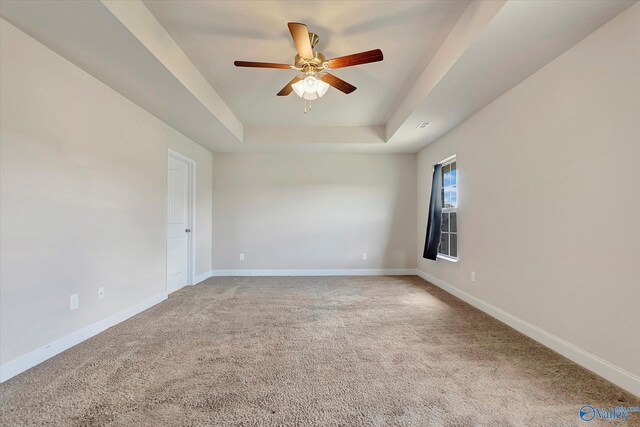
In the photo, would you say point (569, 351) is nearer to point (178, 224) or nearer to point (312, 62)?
point (312, 62)

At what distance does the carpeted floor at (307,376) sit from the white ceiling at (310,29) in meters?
2.58

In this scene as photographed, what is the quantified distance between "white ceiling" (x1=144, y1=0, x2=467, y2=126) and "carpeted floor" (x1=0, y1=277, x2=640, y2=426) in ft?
8.46

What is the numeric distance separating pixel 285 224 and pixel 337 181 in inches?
50.0

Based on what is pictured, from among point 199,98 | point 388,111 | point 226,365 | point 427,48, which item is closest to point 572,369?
point 226,365

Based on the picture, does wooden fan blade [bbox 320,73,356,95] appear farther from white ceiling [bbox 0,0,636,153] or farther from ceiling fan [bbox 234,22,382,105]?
white ceiling [bbox 0,0,636,153]

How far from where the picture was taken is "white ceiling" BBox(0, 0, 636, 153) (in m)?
1.79

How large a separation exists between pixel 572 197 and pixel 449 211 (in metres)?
2.10

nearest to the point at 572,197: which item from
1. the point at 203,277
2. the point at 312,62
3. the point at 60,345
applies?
the point at 312,62

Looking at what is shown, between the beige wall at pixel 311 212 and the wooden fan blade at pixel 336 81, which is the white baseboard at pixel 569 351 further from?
the wooden fan blade at pixel 336 81

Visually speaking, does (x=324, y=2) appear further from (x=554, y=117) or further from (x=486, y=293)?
(x=486, y=293)

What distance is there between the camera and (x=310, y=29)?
7.54 ft

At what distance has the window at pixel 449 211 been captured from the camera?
404 centimetres

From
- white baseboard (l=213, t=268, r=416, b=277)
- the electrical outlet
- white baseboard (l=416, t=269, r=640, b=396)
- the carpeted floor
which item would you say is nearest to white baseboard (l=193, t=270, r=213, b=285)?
white baseboard (l=213, t=268, r=416, b=277)

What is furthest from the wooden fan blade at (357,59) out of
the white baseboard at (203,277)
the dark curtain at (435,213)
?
the white baseboard at (203,277)
